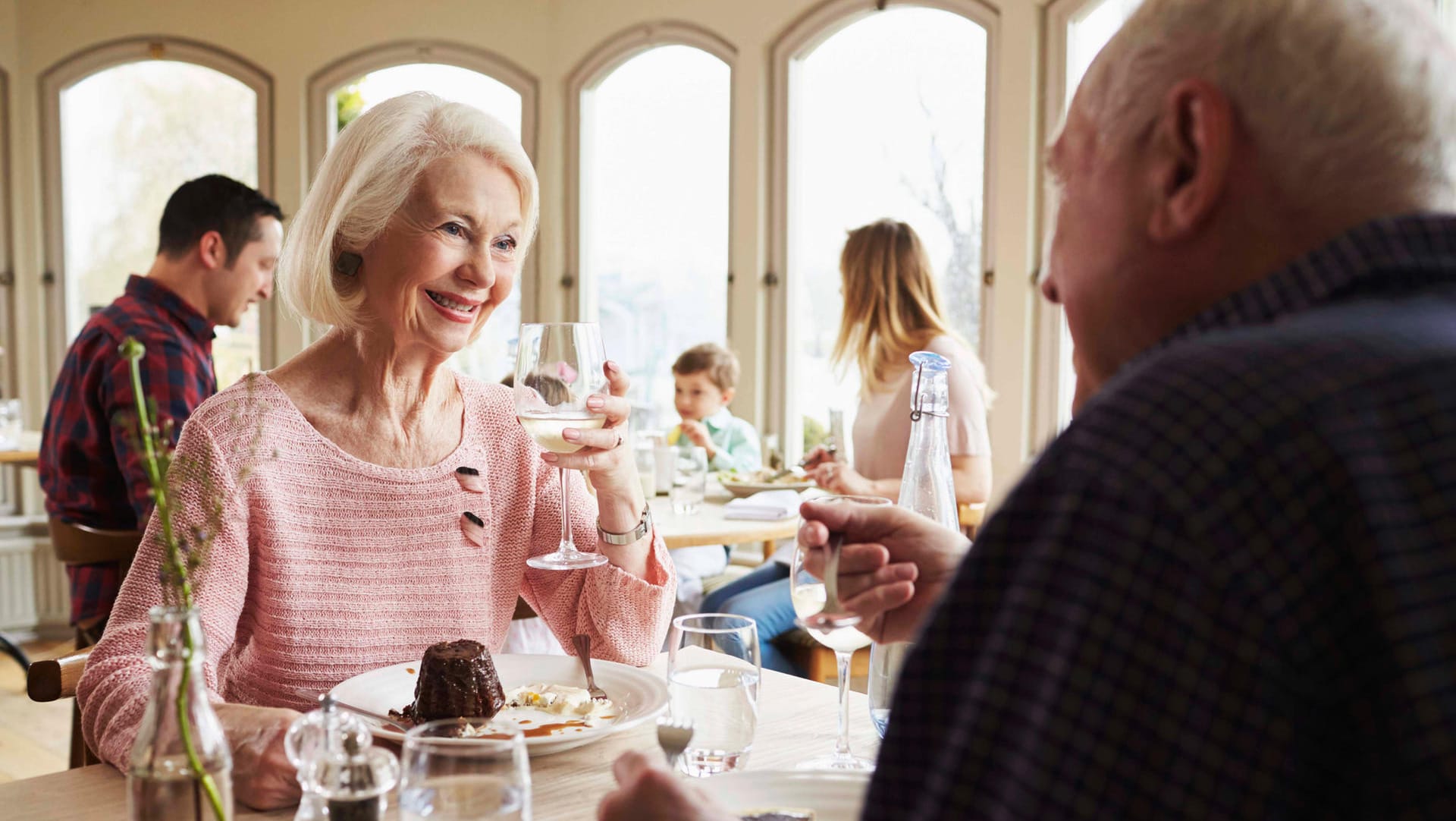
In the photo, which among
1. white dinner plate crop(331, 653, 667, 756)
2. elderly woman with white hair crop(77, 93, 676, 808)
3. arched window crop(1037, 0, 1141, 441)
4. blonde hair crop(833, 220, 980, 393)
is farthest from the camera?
arched window crop(1037, 0, 1141, 441)

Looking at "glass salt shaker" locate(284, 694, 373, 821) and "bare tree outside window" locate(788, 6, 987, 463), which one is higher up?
"bare tree outside window" locate(788, 6, 987, 463)

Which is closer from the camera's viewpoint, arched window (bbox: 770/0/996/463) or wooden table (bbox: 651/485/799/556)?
wooden table (bbox: 651/485/799/556)

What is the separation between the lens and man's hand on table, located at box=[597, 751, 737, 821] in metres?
0.76

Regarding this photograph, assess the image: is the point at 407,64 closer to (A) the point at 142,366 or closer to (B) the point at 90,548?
(A) the point at 142,366

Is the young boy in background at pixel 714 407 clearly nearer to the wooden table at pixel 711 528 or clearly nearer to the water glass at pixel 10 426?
the wooden table at pixel 711 528

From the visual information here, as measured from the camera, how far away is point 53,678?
1.45 metres

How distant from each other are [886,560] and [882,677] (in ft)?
0.80

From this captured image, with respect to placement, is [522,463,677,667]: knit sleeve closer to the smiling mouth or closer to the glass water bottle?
the smiling mouth

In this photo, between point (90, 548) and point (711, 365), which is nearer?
point (90, 548)

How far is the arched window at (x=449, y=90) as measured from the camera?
6527 mm

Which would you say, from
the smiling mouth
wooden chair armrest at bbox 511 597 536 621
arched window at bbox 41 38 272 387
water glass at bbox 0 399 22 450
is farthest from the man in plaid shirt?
arched window at bbox 41 38 272 387

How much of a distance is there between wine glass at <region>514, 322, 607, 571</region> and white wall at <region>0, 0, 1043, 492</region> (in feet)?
13.9

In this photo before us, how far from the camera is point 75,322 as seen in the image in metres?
6.40

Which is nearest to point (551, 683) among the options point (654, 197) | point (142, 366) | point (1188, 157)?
point (1188, 157)
